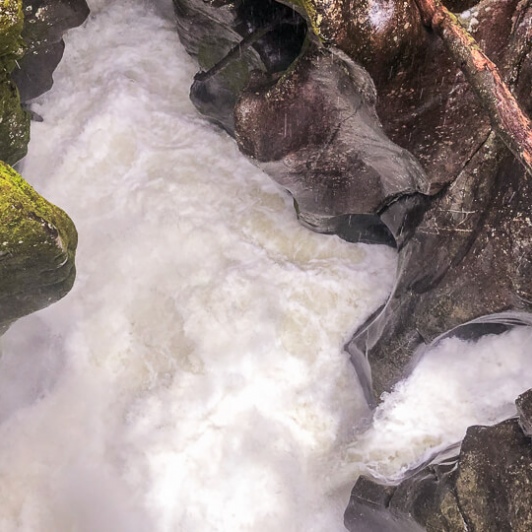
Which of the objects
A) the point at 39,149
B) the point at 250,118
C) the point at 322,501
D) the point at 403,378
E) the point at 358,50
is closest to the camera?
the point at 358,50

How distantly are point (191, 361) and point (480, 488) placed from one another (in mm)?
3147

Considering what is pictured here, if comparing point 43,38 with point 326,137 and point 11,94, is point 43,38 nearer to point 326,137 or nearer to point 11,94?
point 11,94

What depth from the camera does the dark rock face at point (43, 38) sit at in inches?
220

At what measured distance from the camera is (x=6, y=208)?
12.9ft

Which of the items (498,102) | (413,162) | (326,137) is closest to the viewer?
(498,102)

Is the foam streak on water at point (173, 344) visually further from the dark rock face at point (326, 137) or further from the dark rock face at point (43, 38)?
the dark rock face at point (326, 137)

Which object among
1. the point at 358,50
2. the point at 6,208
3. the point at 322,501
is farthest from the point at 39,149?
the point at 322,501

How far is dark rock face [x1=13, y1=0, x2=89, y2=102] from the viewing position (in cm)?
559

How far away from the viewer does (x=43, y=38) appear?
19.0 feet

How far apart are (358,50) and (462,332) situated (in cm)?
315

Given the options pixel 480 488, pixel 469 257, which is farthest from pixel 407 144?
pixel 480 488

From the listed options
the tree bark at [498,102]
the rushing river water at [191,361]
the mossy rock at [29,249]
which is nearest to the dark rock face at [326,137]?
the tree bark at [498,102]

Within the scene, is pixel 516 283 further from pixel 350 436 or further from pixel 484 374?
pixel 350 436

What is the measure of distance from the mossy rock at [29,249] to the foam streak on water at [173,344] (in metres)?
1.69
